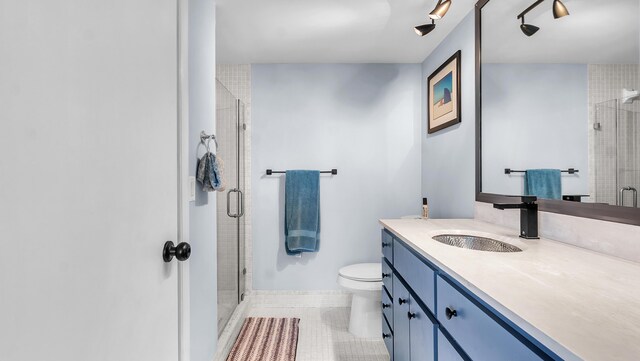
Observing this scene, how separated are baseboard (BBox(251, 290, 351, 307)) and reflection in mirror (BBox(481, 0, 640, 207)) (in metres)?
1.65

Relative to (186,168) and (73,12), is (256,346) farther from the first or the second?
(73,12)

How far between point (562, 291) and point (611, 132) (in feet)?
2.36

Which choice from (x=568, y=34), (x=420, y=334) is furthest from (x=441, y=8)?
(x=420, y=334)

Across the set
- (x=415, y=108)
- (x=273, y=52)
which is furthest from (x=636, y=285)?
(x=273, y=52)

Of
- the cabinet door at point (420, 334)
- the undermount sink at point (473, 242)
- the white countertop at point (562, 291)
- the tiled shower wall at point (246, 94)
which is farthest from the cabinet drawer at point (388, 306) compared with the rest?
the tiled shower wall at point (246, 94)

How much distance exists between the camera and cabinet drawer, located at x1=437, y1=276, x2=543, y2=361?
0.66 metres

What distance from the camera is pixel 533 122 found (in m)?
1.41

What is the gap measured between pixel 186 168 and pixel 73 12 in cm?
51

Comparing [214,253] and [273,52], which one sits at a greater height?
[273,52]

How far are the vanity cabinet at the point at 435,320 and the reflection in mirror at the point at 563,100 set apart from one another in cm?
68

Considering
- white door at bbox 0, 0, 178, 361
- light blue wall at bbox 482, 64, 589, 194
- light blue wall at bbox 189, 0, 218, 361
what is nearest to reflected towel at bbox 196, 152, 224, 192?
light blue wall at bbox 189, 0, 218, 361

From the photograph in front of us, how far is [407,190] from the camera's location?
2848 mm

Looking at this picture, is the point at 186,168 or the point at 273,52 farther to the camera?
the point at 273,52

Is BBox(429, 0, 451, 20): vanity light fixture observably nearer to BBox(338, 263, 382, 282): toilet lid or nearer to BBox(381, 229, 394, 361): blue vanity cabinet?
BBox(381, 229, 394, 361): blue vanity cabinet
